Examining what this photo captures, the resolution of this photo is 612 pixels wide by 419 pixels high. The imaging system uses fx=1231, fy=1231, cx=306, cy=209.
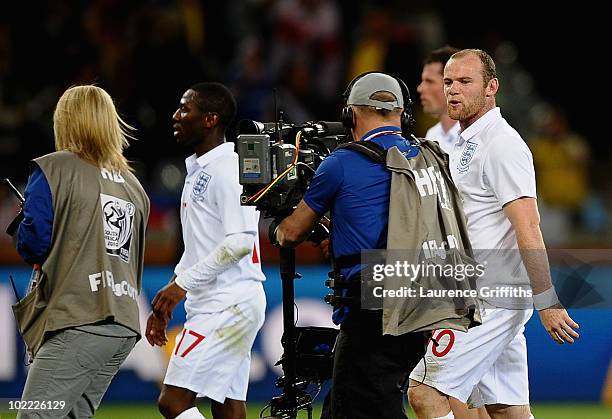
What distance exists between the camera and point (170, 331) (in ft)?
33.5

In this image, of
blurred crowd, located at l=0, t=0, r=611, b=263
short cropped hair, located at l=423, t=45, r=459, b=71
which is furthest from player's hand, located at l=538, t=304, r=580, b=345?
blurred crowd, located at l=0, t=0, r=611, b=263

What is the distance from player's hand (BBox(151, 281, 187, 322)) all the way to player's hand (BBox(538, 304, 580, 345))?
2.09 metres

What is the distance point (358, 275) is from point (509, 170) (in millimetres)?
1174

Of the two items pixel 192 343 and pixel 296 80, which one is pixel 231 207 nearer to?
pixel 192 343

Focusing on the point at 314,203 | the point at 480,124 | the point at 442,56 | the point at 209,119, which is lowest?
the point at 314,203

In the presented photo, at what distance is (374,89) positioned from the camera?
599 cm

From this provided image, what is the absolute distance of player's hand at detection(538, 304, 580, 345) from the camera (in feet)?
20.5

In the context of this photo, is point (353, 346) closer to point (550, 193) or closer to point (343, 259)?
point (343, 259)

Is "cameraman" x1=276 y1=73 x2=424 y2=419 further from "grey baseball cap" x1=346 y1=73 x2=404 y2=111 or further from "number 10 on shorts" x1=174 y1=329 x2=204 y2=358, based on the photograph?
"number 10 on shorts" x1=174 y1=329 x2=204 y2=358

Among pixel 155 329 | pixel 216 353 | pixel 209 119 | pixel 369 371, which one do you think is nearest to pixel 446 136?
pixel 209 119

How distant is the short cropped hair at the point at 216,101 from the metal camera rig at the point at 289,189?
854 millimetres

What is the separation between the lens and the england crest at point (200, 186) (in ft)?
24.0

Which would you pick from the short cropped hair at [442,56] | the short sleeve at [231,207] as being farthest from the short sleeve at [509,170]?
the short cropped hair at [442,56]

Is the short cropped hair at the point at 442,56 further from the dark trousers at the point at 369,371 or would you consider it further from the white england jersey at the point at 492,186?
the dark trousers at the point at 369,371
